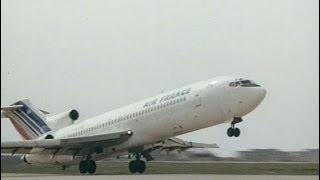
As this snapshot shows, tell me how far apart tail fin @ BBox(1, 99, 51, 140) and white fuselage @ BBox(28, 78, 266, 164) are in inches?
360

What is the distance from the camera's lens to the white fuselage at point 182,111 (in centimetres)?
3922

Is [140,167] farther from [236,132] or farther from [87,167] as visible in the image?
[236,132]

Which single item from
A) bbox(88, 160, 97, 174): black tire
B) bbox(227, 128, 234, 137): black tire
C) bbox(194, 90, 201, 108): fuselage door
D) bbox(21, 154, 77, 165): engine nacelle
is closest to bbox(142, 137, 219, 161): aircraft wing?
bbox(88, 160, 97, 174): black tire

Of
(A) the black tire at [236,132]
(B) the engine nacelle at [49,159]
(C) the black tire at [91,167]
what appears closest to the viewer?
(A) the black tire at [236,132]

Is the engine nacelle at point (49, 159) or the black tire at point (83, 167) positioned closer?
the black tire at point (83, 167)

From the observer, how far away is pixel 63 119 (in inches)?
2064

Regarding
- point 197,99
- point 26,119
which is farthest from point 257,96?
point 26,119

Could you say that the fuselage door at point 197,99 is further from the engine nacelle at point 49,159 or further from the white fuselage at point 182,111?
the engine nacelle at point 49,159

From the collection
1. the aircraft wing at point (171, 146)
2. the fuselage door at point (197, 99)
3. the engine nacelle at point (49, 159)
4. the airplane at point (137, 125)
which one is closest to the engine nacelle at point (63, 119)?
the airplane at point (137, 125)

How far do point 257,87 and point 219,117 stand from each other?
2.71 meters

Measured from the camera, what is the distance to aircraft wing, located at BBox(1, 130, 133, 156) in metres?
43.3

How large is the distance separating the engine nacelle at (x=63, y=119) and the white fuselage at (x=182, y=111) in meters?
6.66

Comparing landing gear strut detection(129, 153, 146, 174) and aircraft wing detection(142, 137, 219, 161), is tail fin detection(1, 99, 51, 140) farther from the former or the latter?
landing gear strut detection(129, 153, 146, 174)

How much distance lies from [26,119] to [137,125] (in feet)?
44.3
